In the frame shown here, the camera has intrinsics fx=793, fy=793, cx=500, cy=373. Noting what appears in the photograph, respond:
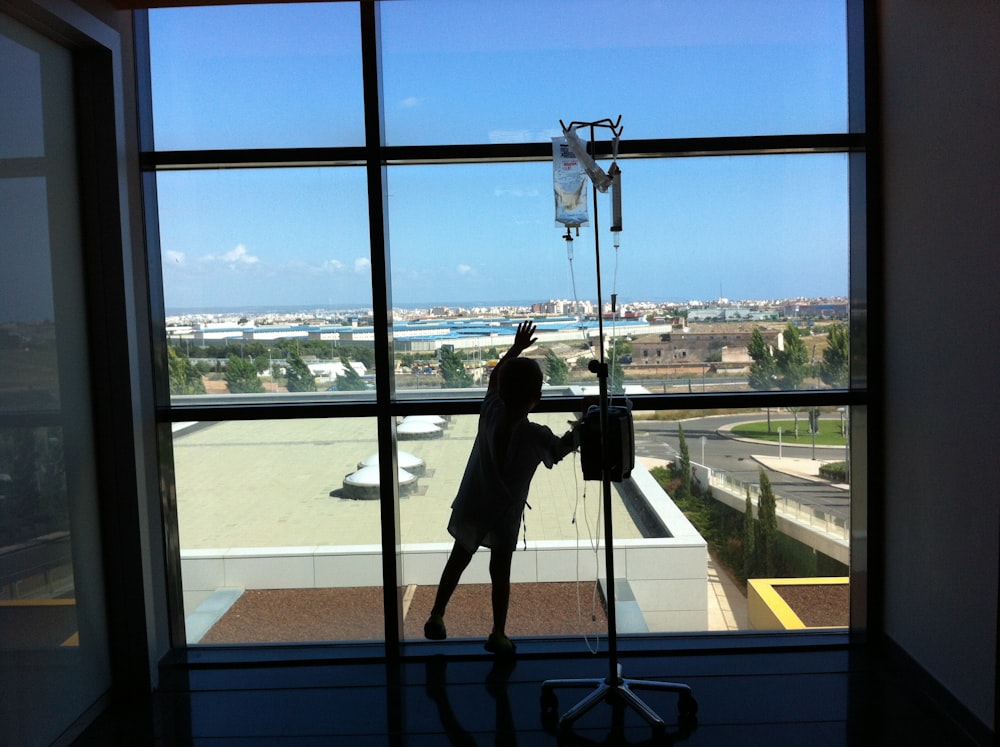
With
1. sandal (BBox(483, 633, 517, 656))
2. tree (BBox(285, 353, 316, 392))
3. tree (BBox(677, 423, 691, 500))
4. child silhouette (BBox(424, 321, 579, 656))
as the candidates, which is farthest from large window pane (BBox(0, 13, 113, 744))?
tree (BBox(677, 423, 691, 500))

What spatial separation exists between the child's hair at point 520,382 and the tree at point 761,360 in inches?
42.1

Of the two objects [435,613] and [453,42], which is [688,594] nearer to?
[435,613]

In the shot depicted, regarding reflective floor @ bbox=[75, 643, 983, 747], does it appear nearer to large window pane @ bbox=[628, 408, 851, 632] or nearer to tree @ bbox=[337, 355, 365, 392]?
large window pane @ bbox=[628, 408, 851, 632]

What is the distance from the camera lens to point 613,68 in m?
3.44

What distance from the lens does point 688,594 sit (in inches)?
142

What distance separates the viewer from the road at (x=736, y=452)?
3557 millimetres

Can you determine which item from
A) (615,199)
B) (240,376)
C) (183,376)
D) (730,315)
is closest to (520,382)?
(615,199)

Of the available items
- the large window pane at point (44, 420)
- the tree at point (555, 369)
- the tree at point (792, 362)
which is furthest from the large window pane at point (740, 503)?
the large window pane at point (44, 420)

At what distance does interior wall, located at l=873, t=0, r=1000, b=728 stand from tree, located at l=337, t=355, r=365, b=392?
89.9 inches

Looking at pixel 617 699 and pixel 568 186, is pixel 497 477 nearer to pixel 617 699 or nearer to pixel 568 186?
pixel 617 699

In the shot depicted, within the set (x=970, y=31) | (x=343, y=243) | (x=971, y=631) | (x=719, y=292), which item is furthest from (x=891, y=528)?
(x=343, y=243)

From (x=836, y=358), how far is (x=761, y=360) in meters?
0.33

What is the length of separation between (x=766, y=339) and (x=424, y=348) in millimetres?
1534

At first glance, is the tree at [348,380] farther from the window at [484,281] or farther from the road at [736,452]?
the road at [736,452]
